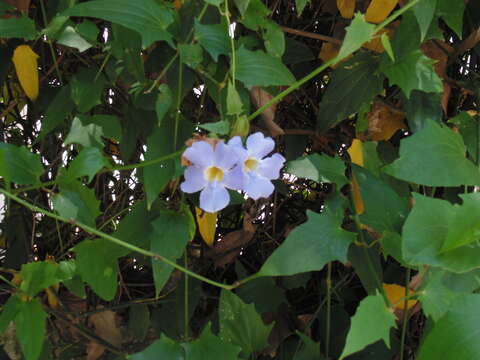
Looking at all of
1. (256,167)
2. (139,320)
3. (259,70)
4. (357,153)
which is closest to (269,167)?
(256,167)

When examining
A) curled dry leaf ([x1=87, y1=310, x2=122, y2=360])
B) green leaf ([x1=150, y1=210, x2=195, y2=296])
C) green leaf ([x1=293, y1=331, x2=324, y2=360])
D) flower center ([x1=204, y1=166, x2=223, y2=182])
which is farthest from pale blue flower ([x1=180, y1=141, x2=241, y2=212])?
curled dry leaf ([x1=87, y1=310, x2=122, y2=360])

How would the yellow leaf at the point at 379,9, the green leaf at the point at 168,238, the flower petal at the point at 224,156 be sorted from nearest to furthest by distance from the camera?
the flower petal at the point at 224,156, the green leaf at the point at 168,238, the yellow leaf at the point at 379,9

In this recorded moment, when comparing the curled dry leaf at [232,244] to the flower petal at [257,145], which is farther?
the curled dry leaf at [232,244]

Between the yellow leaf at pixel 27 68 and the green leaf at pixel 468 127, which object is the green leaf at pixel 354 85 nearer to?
the green leaf at pixel 468 127

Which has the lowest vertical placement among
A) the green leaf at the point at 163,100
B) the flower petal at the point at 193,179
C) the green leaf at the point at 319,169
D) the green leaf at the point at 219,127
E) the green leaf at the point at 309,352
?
the green leaf at the point at 309,352

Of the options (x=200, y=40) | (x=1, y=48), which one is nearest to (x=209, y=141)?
(x=200, y=40)

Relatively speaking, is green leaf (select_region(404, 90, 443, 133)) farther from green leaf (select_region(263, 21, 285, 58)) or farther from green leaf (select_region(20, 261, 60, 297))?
green leaf (select_region(20, 261, 60, 297))

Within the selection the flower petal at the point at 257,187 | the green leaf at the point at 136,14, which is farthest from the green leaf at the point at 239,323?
the green leaf at the point at 136,14

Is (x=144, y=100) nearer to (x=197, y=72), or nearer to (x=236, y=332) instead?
(x=197, y=72)
